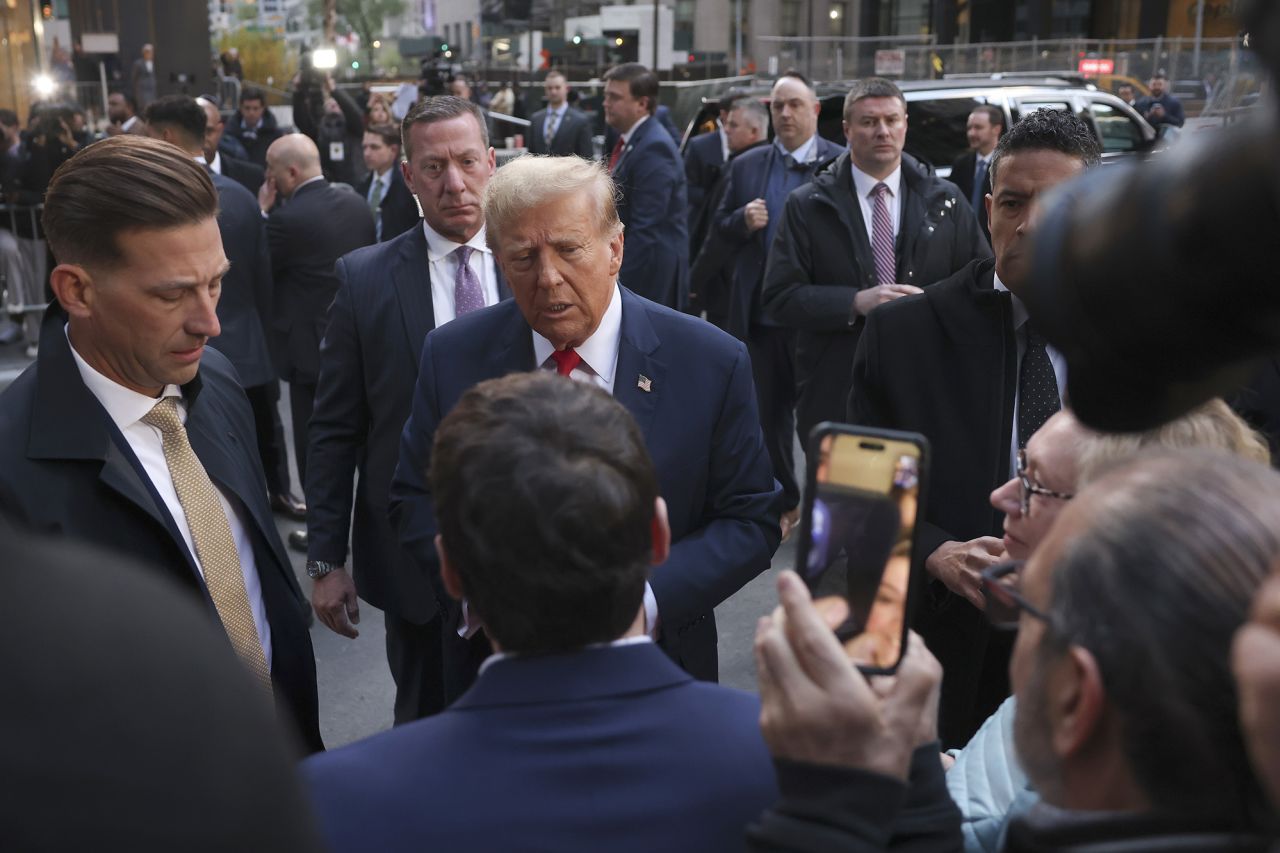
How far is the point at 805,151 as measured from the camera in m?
7.35

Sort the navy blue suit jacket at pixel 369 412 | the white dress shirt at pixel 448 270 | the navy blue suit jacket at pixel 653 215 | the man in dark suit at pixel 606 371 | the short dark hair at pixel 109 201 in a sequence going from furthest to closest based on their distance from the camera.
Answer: the navy blue suit jacket at pixel 653 215, the white dress shirt at pixel 448 270, the navy blue suit jacket at pixel 369 412, the man in dark suit at pixel 606 371, the short dark hair at pixel 109 201

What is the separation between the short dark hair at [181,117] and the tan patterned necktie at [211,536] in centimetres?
450

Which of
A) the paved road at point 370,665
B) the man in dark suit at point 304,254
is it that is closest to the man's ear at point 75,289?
the paved road at point 370,665

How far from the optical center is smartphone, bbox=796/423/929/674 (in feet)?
5.10

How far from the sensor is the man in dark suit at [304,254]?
6445 millimetres

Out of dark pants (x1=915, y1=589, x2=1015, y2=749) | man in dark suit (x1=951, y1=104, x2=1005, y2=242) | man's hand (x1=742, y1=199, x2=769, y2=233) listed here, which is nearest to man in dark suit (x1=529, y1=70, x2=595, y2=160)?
man in dark suit (x1=951, y1=104, x2=1005, y2=242)

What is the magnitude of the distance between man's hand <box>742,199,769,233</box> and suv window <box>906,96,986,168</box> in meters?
4.09

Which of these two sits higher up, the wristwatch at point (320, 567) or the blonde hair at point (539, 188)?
the blonde hair at point (539, 188)

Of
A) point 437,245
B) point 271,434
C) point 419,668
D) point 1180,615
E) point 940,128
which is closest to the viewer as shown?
point 1180,615

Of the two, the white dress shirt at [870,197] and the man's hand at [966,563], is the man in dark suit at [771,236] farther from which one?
the man's hand at [966,563]

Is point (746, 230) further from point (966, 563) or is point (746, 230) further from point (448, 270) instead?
point (966, 563)

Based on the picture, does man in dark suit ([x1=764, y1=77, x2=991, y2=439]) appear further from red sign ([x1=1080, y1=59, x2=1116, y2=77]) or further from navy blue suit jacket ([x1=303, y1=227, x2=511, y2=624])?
red sign ([x1=1080, y1=59, x2=1116, y2=77])

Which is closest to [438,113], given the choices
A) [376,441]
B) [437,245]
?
[437,245]

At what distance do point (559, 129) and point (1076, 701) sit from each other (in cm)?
1095
